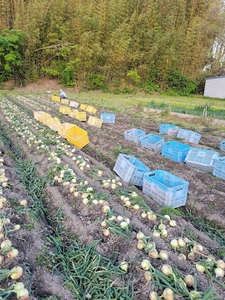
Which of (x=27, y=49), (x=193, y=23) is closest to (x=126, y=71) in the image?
(x=193, y=23)

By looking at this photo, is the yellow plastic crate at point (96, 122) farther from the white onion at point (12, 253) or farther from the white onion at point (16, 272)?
the white onion at point (16, 272)

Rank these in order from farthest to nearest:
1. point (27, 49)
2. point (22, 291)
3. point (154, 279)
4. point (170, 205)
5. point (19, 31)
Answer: point (27, 49), point (19, 31), point (170, 205), point (154, 279), point (22, 291)

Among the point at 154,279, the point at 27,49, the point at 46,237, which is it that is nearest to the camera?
the point at 154,279

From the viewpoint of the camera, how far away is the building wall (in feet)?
68.1

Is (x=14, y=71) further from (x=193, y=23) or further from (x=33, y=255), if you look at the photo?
(x=33, y=255)

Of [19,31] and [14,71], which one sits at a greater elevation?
[19,31]

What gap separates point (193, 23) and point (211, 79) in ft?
17.6

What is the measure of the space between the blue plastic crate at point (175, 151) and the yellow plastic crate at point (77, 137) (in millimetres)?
1831

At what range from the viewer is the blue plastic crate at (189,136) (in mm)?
6211

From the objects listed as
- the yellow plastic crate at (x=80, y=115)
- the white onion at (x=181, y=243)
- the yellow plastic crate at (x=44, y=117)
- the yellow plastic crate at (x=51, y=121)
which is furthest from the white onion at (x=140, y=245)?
the yellow plastic crate at (x=80, y=115)

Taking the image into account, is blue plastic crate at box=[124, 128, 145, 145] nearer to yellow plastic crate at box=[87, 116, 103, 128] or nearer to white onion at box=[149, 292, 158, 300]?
yellow plastic crate at box=[87, 116, 103, 128]

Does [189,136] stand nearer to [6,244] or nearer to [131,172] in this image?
[131,172]

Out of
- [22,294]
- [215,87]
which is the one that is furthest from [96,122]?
[215,87]

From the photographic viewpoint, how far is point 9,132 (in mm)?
6188
